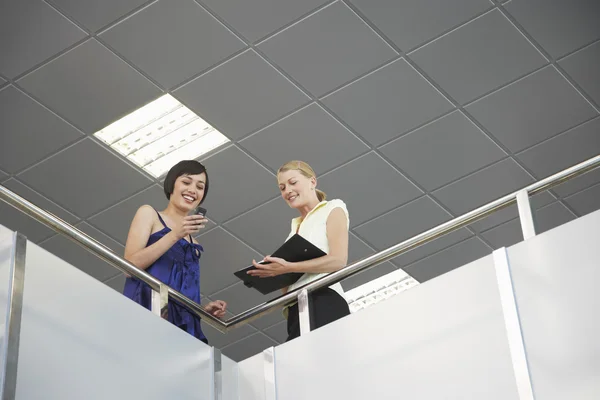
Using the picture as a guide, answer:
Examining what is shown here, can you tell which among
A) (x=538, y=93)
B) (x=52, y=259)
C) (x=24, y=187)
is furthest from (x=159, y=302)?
(x=538, y=93)

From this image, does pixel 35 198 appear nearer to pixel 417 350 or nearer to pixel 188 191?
pixel 188 191

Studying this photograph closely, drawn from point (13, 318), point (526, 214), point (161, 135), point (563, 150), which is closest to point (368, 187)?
point (563, 150)

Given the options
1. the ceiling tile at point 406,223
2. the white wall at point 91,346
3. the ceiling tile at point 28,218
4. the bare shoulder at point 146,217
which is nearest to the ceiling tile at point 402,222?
the ceiling tile at point 406,223

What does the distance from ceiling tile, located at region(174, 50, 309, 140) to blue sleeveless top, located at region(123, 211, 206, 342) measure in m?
1.93

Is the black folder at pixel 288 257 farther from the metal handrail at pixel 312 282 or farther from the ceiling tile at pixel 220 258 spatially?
the ceiling tile at pixel 220 258

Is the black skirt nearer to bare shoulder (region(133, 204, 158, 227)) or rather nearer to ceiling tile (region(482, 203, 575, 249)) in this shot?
bare shoulder (region(133, 204, 158, 227))

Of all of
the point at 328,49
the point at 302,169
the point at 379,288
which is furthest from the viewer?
the point at 379,288

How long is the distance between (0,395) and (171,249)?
1.37m

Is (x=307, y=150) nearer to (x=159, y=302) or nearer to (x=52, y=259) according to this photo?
(x=159, y=302)

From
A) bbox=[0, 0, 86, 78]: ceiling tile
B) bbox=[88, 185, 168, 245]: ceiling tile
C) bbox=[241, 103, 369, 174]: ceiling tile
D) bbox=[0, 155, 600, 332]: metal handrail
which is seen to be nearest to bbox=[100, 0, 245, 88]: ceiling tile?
bbox=[0, 0, 86, 78]: ceiling tile

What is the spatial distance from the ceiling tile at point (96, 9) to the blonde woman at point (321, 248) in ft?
5.64

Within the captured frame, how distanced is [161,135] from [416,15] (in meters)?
1.80

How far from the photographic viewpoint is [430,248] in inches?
300

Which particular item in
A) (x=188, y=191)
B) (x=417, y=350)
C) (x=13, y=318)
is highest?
(x=188, y=191)
